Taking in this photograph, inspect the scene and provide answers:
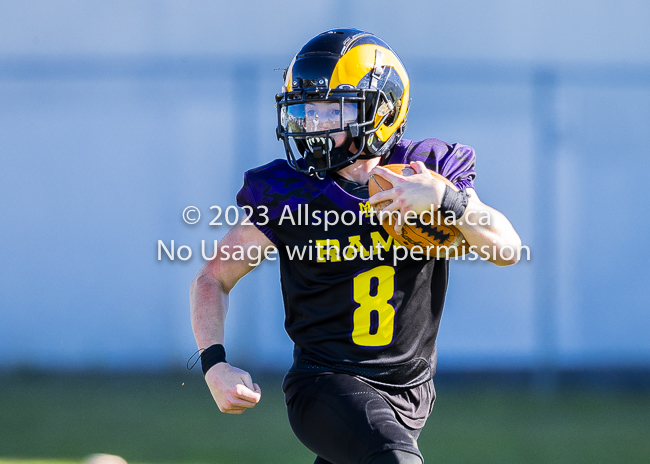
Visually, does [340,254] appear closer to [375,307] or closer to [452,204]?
[375,307]

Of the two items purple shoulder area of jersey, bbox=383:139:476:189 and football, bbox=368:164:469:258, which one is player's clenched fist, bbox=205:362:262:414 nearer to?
football, bbox=368:164:469:258

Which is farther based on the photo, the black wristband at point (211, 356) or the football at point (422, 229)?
the black wristband at point (211, 356)

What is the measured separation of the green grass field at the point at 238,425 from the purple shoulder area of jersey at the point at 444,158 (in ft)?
6.62

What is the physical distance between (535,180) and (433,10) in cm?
149

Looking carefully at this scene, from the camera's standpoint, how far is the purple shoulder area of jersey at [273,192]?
2301mm

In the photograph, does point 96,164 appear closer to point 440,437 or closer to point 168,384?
point 168,384

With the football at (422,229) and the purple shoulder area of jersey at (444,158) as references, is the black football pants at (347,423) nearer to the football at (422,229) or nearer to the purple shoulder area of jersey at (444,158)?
the football at (422,229)

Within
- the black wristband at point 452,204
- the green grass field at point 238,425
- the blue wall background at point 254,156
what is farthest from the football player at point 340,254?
the blue wall background at point 254,156

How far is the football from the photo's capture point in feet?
6.72

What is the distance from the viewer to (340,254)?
2.23 m

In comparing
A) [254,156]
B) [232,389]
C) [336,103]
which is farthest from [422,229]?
[254,156]

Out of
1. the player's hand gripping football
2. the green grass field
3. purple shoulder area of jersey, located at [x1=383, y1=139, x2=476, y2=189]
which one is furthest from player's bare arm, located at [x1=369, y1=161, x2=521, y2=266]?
the green grass field

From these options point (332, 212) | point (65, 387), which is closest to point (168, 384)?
point (65, 387)

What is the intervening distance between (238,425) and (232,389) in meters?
2.74
